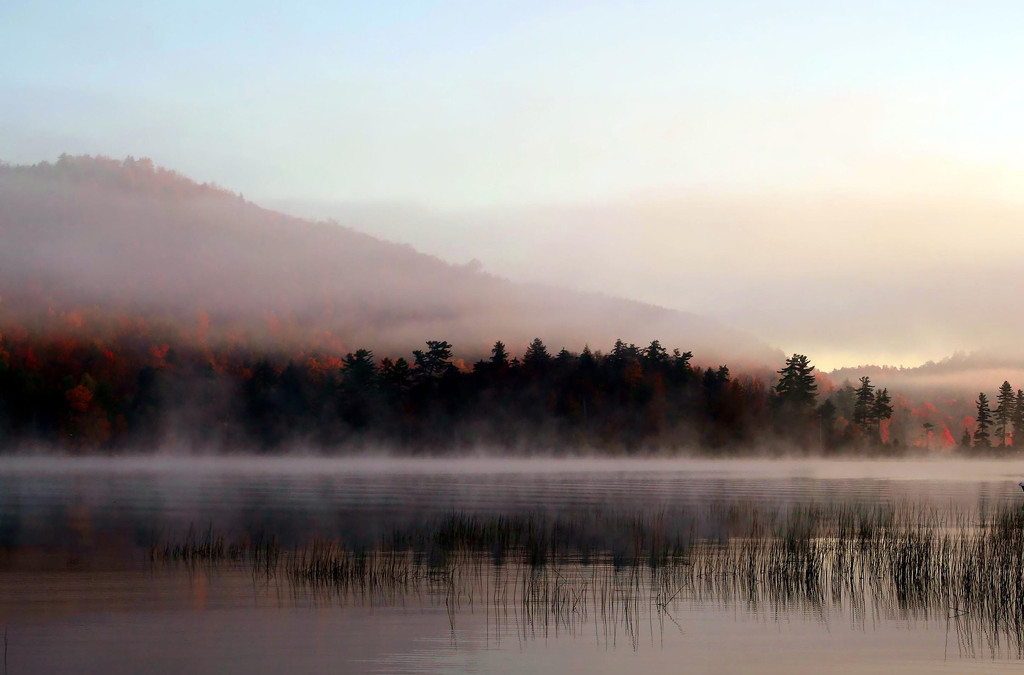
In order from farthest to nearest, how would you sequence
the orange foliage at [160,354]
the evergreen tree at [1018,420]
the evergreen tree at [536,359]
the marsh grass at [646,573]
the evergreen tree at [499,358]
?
1. the evergreen tree at [1018,420]
2. the orange foliage at [160,354]
3. the evergreen tree at [536,359]
4. the evergreen tree at [499,358]
5. the marsh grass at [646,573]

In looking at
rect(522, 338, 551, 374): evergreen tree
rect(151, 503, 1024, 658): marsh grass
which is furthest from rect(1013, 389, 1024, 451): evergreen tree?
rect(151, 503, 1024, 658): marsh grass

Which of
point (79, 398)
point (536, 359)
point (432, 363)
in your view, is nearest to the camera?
point (79, 398)

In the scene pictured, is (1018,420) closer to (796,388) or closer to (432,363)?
(796,388)

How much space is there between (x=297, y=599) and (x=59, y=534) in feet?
40.6

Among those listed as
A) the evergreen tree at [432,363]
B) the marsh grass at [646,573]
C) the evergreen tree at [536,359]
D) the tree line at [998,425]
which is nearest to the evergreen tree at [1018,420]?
the tree line at [998,425]

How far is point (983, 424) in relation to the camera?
168m

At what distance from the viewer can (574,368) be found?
458 feet

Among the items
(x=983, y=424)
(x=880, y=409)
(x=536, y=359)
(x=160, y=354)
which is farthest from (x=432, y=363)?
(x=983, y=424)

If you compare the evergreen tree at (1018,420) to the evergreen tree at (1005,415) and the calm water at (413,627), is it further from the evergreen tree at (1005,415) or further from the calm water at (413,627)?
the calm water at (413,627)

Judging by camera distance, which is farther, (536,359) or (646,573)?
(536,359)

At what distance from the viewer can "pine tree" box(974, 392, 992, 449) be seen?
167 m

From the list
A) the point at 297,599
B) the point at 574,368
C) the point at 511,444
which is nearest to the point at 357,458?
the point at 511,444

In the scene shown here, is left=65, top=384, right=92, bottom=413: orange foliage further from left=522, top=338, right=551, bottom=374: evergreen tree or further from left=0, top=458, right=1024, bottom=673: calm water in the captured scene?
left=0, top=458, right=1024, bottom=673: calm water

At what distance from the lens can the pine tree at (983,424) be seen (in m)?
167
